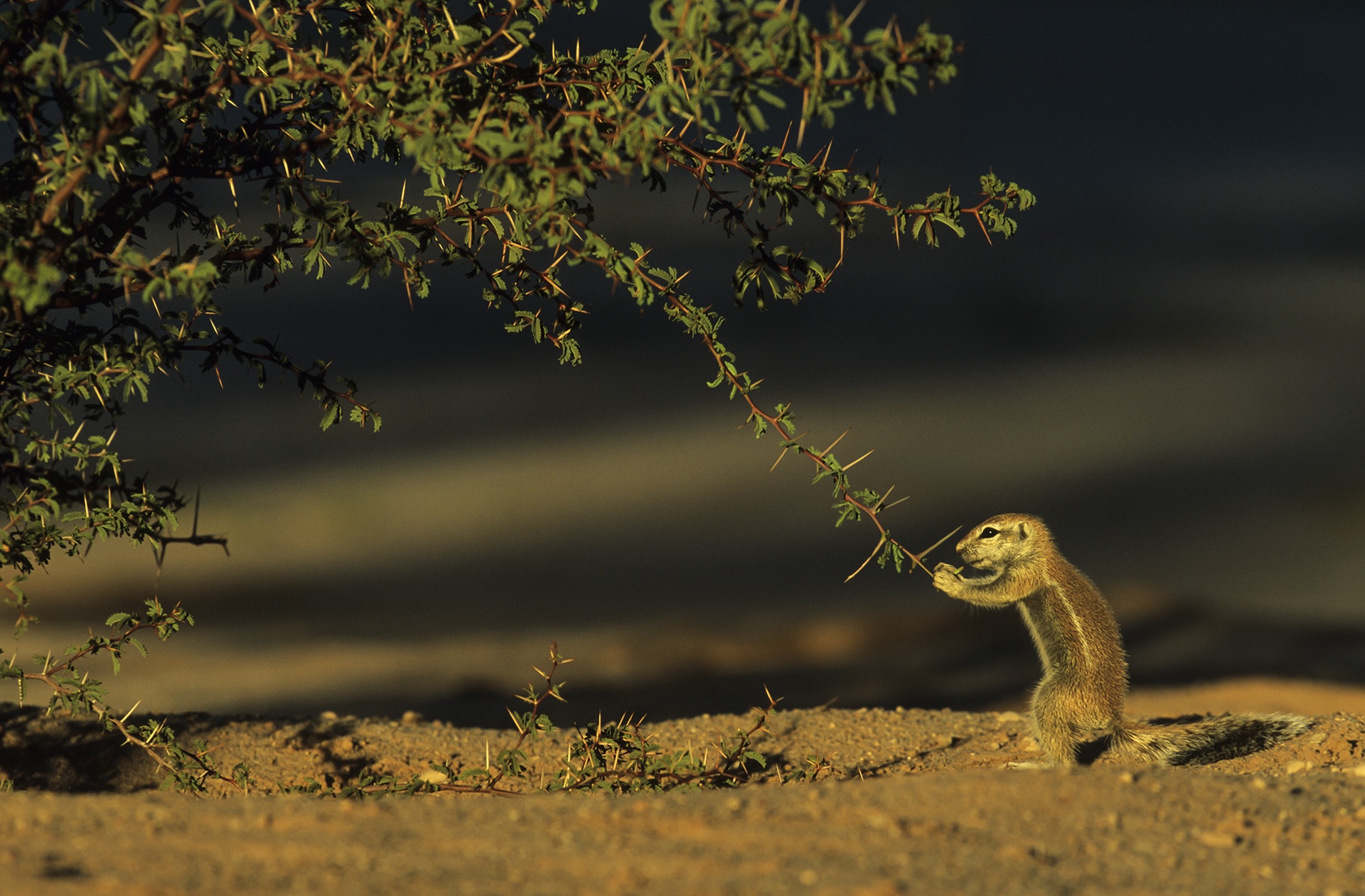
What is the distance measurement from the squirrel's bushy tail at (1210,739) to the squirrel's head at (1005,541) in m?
0.93

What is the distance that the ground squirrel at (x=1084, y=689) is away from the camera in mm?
5469

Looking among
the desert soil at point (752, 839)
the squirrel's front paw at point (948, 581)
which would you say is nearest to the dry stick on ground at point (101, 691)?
the desert soil at point (752, 839)

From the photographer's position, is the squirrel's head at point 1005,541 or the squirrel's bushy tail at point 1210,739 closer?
the squirrel's bushy tail at point 1210,739

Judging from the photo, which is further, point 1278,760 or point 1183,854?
point 1278,760

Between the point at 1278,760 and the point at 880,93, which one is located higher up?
the point at 880,93

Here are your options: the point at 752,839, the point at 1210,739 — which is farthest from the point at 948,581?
the point at 752,839

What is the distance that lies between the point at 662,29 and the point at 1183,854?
8.82 ft

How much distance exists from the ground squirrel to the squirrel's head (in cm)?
10

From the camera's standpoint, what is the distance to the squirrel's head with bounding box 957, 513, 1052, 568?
5.84 m

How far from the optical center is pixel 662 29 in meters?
3.35

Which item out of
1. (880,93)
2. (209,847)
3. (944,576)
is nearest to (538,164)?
(880,93)

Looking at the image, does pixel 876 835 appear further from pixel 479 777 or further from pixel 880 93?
pixel 479 777

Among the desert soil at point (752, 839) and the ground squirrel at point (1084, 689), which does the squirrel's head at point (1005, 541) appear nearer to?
the ground squirrel at point (1084, 689)

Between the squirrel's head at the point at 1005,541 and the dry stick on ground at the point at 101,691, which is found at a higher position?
the squirrel's head at the point at 1005,541
